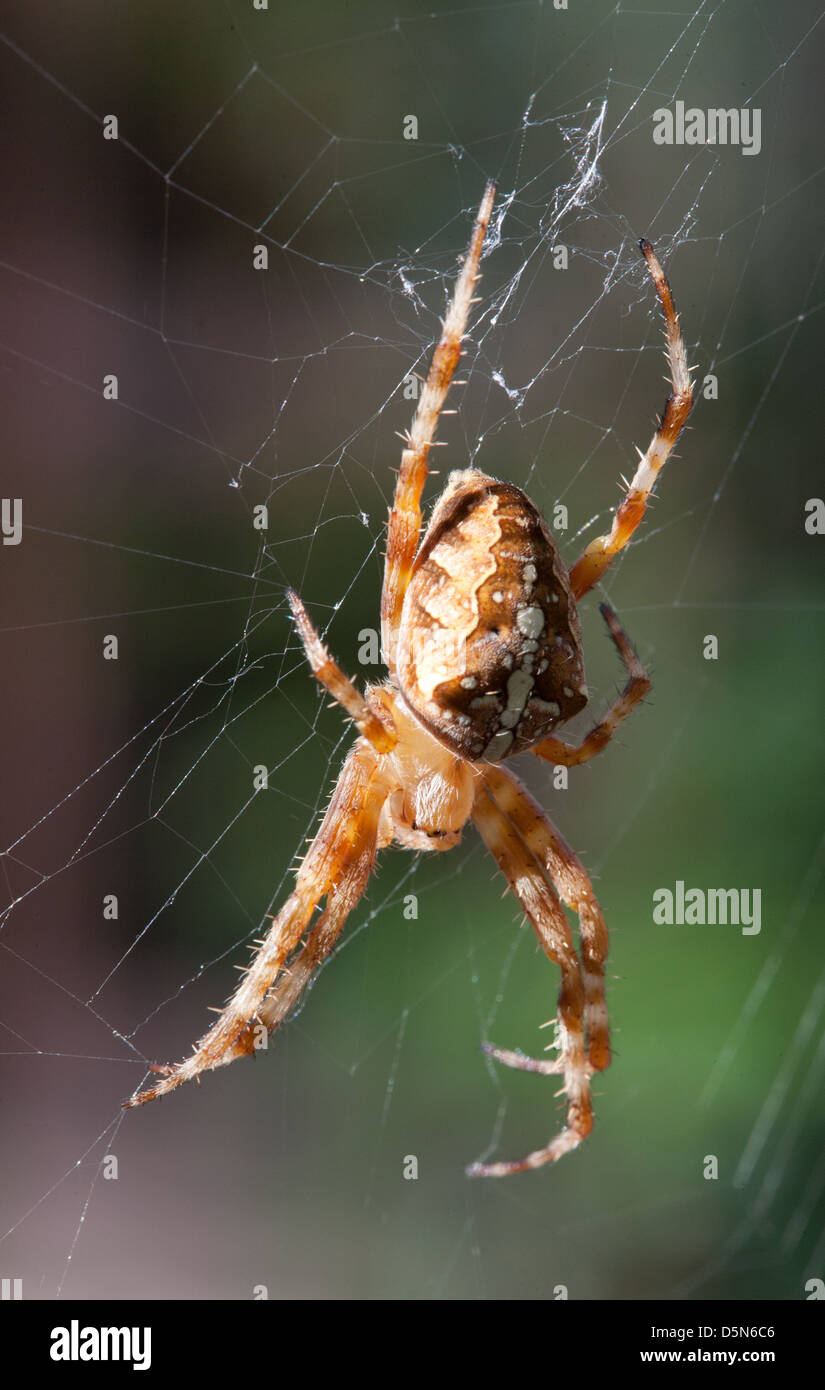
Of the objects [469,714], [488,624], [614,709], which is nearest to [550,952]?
[614,709]

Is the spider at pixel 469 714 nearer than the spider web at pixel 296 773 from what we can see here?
Yes

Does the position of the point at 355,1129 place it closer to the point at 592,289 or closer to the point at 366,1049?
the point at 366,1049

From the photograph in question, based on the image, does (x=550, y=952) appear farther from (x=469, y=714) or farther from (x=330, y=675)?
(x=330, y=675)

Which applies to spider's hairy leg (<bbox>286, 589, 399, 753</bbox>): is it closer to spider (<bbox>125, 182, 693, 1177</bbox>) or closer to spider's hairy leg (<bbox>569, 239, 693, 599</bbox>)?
spider (<bbox>125, 182, 693, 1177</bbox>)

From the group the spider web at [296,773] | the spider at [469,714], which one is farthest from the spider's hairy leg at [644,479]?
the spider web at [296,773]

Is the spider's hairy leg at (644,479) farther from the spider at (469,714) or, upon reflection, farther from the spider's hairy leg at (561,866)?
the spider's hairy leg at (561,866)
